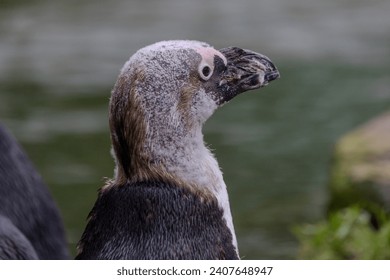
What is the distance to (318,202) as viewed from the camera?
589cm

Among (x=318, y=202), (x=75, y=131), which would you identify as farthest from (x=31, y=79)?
(x=318, y=202)

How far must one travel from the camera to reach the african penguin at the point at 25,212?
289cm

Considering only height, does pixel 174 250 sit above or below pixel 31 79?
above

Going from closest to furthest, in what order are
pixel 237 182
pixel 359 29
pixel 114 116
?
pixel 114 116, pixel 237 182, pixel 359 29

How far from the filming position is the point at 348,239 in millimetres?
4320

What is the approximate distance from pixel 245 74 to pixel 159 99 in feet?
1.03

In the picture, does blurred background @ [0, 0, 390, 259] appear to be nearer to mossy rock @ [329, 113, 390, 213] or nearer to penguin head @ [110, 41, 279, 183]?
mossy rock @ [329, 113, 390, 213]

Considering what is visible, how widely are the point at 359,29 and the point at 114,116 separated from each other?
7.11 metres

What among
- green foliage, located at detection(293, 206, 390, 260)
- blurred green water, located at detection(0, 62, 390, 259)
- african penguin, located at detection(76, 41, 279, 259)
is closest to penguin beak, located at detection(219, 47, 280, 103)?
african penguin, located at detection(76, 41, 279, 259)

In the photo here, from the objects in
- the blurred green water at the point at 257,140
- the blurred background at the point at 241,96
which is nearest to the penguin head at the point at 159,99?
the blurred background at the point at 241,96

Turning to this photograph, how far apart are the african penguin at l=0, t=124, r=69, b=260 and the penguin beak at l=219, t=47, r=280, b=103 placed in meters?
0.67

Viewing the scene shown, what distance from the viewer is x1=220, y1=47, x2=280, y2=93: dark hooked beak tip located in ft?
8.66

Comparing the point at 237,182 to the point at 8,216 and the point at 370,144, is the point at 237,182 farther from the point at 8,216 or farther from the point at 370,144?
the point at 8,216

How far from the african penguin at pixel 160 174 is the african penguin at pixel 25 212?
0.40 meters
